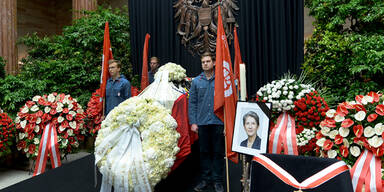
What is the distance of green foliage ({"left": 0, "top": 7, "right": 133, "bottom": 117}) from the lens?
433 centimetres

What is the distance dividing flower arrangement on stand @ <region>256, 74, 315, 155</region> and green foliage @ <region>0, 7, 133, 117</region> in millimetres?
3533

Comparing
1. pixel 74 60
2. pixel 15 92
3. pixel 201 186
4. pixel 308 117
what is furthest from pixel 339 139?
pixel 74 60

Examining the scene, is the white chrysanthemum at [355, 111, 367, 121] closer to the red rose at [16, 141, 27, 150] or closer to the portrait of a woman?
the portrait of a woman

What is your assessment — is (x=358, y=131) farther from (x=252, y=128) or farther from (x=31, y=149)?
(x=31, y=149)

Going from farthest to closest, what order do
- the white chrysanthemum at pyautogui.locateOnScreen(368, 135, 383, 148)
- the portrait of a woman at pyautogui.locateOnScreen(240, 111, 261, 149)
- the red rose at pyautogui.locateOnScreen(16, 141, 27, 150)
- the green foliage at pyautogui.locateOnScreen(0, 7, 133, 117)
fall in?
the green foliage at pyautogui.locateOnScreen(0, 7, 133, 117) → the red rose at pyautogui.locateOnScreen(16, 141, 27, 150) → the portrait of a woman at pyautogui.locateOnScreen(240, 111, 261, 149) → the white chrysanthemum at pyautogui.locateOnScreen(368, 135, 383, 148)

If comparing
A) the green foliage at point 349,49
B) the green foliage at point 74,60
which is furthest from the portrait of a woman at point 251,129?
the green foliage at point 74,60

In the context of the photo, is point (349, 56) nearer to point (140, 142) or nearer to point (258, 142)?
point (258, 142)

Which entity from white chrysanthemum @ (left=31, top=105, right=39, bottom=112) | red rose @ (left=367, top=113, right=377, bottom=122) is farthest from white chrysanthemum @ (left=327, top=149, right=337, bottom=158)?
white chrysanthemum @ (left=31, top=105, right=39, bottom=112)

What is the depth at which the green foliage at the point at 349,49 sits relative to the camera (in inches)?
120

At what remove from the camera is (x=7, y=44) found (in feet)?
17.4

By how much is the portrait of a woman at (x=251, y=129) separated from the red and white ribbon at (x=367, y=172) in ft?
2.19

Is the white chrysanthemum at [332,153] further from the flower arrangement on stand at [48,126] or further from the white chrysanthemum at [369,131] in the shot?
the flower arrangement on stand at [48,126]

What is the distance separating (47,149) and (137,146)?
2.03 meters

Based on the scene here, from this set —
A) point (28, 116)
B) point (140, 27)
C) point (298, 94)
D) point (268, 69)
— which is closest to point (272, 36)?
point (268, 69)
